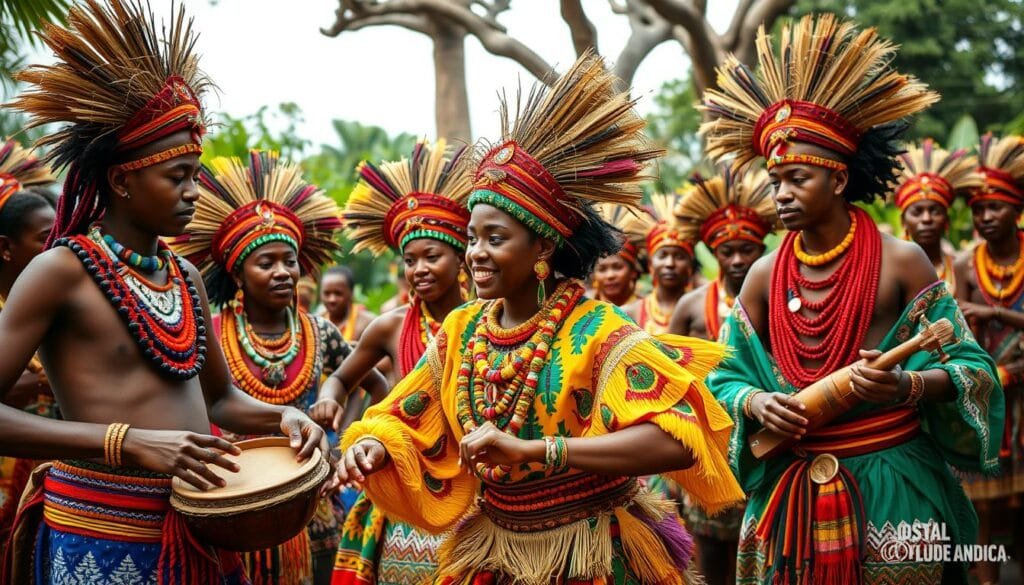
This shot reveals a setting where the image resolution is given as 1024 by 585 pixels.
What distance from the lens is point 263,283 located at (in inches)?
239

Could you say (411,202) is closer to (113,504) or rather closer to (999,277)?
(113,504)

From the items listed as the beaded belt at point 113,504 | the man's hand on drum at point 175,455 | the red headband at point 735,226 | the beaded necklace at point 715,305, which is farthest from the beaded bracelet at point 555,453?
the red headband at point 735,226

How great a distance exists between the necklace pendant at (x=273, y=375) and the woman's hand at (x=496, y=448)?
2706 mm

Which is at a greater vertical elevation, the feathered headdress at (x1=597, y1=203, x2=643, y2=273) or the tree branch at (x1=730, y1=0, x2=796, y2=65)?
the tree branch at (x1=730, y1=0, x2=796, y2=65)

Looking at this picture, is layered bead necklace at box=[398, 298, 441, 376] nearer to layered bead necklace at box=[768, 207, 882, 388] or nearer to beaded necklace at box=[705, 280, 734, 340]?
layered bead necklace at box=[768, 207, 882, 388]

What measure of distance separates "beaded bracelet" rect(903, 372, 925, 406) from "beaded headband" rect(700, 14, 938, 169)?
101 centimetres

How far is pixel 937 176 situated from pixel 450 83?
5.00 metres

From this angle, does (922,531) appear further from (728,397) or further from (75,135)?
(75,135)

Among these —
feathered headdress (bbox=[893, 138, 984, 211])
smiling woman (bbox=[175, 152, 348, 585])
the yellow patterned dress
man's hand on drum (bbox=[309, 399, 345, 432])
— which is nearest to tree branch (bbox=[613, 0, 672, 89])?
feathered headdress (bbox=[893, 138, 984, 211])

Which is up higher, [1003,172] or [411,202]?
[1003,172]

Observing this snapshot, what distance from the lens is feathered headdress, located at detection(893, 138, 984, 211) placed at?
28.4 feet

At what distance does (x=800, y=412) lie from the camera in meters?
4.62

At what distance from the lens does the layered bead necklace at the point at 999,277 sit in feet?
27.1

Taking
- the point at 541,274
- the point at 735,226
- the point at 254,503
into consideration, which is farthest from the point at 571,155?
the point at 735,226
